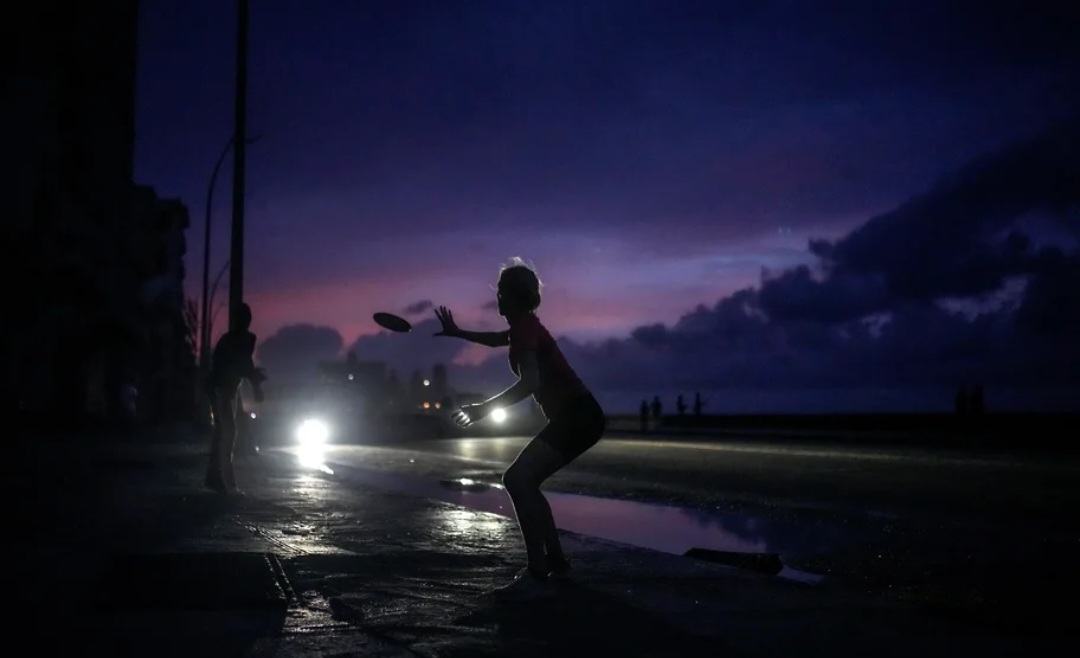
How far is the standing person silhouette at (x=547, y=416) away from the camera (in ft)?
21.1

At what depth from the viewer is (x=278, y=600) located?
5.53 metres

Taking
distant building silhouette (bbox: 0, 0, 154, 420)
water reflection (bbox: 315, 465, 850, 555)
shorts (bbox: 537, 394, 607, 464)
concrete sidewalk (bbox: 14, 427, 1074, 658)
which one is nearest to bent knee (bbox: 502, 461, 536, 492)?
shorts (bbox: 537, 394, 607, 464)

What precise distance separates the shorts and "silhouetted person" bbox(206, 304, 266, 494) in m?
6.14

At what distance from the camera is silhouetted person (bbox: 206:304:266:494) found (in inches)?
463

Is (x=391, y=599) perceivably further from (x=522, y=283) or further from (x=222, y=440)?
(x=222, y=440)

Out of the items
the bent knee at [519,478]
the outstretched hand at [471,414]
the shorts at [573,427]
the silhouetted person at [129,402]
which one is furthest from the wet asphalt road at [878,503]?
the silhouetted person at [129,402]

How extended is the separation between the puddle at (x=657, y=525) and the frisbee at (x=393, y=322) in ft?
10.1

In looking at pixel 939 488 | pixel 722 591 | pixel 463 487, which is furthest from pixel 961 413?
pixel 722 591

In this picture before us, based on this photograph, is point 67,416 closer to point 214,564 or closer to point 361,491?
point 361,491

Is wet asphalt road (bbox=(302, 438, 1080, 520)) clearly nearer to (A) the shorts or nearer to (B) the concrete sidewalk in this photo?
(B) the concrete sidewalk

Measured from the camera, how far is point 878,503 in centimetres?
1301

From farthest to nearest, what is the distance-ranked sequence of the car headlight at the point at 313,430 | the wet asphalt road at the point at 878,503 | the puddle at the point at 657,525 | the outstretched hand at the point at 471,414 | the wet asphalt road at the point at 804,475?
the car headlight at the point at 313,430, the wet asphalt road at the point at 804,475, the puddle at the point at 657,525, the wet asphalt road at the point at 878,503, the outstretched hand at the point at 471,414

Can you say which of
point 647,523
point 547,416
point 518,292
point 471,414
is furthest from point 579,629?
point 647,523

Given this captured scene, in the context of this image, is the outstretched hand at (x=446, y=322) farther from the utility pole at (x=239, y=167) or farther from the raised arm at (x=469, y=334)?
the utility pole at (x=239, y=167)
